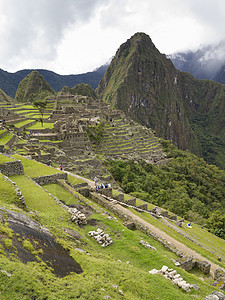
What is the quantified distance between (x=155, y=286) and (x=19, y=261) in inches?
171

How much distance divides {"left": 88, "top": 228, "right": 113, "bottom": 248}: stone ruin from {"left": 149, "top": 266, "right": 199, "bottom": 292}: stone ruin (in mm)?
2348

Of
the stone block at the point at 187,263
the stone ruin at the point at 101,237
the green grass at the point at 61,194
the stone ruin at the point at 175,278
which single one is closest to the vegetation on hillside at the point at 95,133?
the green grass at the point at 61,194

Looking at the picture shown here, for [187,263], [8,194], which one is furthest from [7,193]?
[187,263]

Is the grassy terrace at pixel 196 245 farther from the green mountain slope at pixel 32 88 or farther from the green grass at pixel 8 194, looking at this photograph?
the green mountain slope at pixel 32 88

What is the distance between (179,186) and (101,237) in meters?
45.6

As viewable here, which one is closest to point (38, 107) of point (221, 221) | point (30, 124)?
point (30, 124)

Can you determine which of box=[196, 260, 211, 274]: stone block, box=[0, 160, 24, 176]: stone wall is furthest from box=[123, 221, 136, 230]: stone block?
box=[0, 160, 24, 176]: stone wall

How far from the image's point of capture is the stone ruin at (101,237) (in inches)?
396

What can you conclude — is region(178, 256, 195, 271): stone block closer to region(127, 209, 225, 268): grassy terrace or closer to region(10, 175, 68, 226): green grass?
region(127, 209, 225, 268): grassy terrace

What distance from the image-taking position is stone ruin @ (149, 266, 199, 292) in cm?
793

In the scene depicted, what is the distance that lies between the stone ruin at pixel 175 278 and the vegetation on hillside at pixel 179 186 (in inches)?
992

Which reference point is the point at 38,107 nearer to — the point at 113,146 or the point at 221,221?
the point at 113,146

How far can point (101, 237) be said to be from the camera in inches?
401

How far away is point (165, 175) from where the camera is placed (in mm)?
56531
